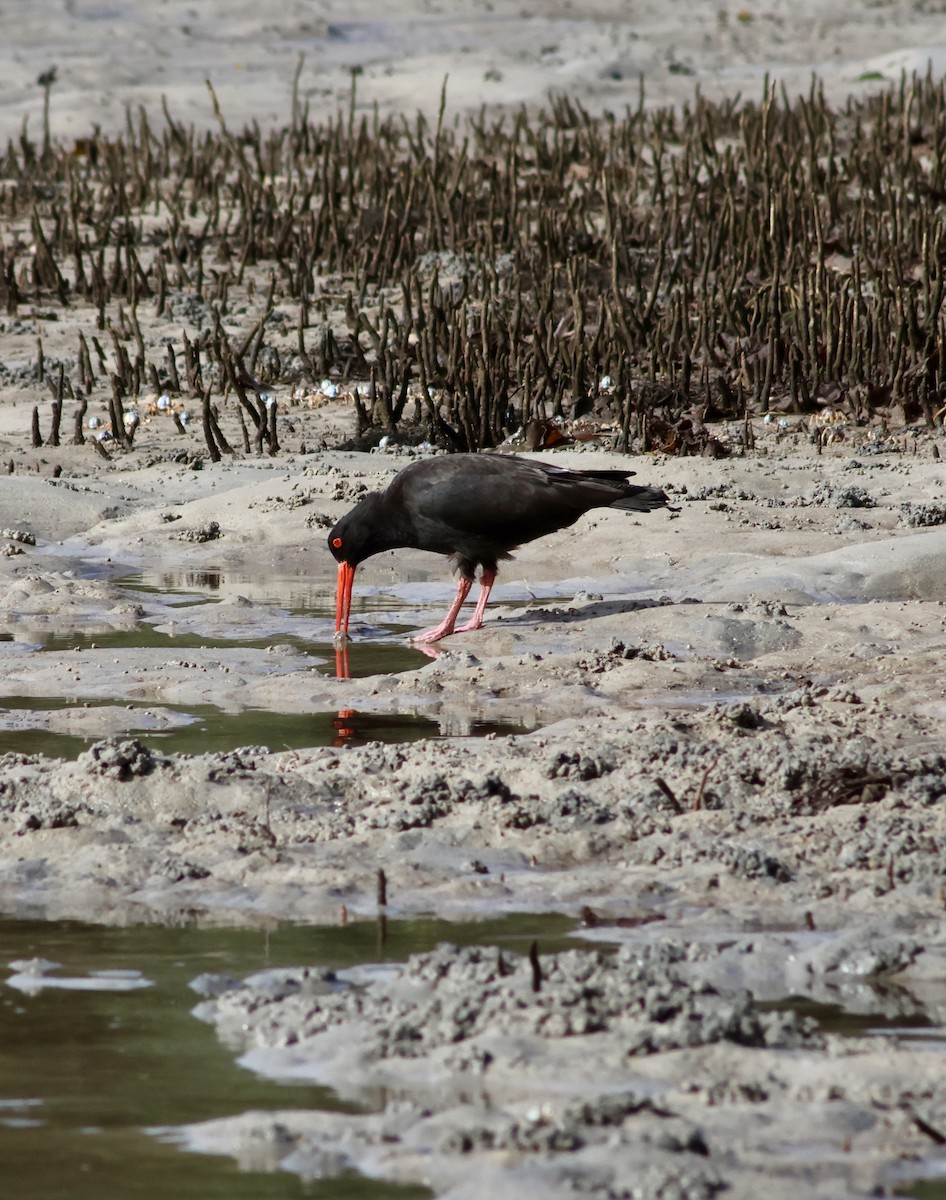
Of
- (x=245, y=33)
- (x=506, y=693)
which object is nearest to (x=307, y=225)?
(x=506, y=693)

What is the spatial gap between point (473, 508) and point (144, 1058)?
4444mm

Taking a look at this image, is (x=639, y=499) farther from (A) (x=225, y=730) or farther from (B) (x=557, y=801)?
(B) (x=557, y=801)

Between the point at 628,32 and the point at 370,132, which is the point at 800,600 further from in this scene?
the point at 628,32

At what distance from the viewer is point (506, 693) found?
5949 mm

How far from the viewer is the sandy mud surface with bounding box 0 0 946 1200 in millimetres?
2760

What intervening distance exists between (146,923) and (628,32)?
26502mm

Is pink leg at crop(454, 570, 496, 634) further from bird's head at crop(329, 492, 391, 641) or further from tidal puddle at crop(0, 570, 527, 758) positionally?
bird's head at crop(329, 492, 391, 641)

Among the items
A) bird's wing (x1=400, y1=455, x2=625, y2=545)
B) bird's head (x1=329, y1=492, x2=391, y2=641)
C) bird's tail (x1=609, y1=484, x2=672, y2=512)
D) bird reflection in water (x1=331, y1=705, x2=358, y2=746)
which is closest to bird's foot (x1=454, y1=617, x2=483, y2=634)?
bird's wing (x1=400, y1=455, x2=625, y2=545)

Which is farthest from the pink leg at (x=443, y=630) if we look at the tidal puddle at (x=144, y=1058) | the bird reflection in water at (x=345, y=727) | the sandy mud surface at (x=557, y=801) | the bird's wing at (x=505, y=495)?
the tidal puddle at (x=144, y=1058)

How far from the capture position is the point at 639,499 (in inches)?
299

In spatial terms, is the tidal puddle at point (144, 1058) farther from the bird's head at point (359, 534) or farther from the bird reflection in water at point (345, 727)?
the bird's head at point (359, 534)

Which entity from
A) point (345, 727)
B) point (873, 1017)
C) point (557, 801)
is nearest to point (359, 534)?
point (345, 727)

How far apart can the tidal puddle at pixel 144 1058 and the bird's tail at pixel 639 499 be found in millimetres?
4012

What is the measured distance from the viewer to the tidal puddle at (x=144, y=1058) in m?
2.58
